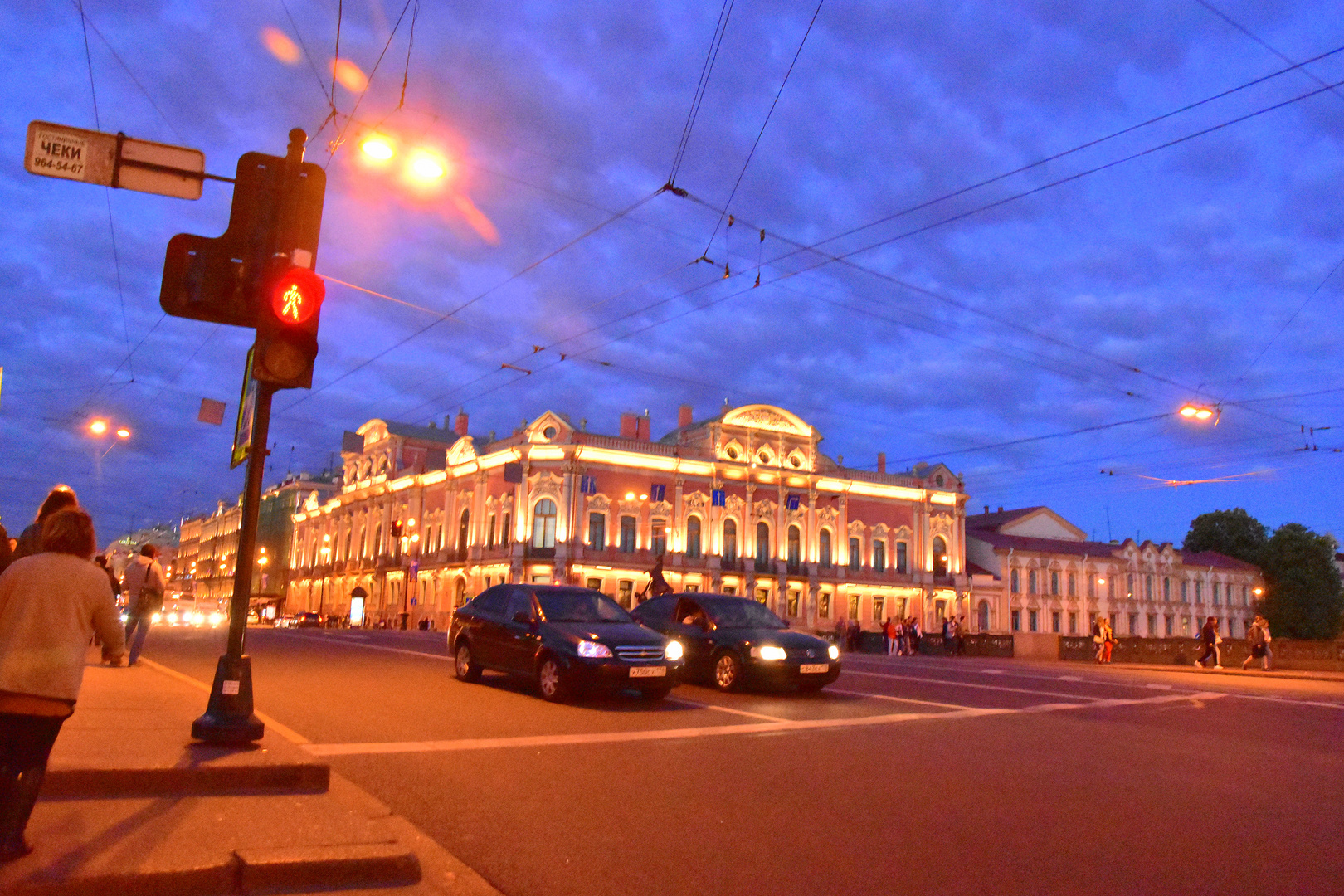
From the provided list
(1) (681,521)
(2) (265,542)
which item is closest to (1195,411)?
(1) (681,521)

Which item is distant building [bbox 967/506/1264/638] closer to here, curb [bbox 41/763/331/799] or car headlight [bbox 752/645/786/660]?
car headlight [bbox 752/645/786/660]

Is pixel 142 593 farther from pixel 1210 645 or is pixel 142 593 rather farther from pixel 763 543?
pixel 763 543

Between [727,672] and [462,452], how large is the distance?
48.0m

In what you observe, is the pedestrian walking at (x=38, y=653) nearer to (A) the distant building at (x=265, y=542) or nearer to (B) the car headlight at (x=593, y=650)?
(B) the car headlight at (x=593, y=650)

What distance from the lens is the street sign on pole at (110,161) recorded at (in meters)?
7.02

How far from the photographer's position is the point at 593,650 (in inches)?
441

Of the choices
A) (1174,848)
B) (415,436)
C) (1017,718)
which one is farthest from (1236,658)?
(415,436)

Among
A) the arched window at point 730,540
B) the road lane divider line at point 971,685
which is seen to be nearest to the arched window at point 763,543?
the arched window at point 730,540

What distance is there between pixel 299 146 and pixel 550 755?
499 centimetres

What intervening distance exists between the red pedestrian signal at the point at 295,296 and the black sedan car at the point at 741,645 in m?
8.42

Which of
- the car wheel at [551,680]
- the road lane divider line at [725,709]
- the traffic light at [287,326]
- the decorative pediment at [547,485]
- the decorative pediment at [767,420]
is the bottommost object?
the road lane divider line at [725,709]

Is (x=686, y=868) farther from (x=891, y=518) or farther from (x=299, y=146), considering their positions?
(x=891, y=518)

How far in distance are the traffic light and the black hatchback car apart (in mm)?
5683

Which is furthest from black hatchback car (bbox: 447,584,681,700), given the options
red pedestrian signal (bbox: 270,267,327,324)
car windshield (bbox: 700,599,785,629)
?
red pedestrian signal (bbox: 270,267,327,324)
